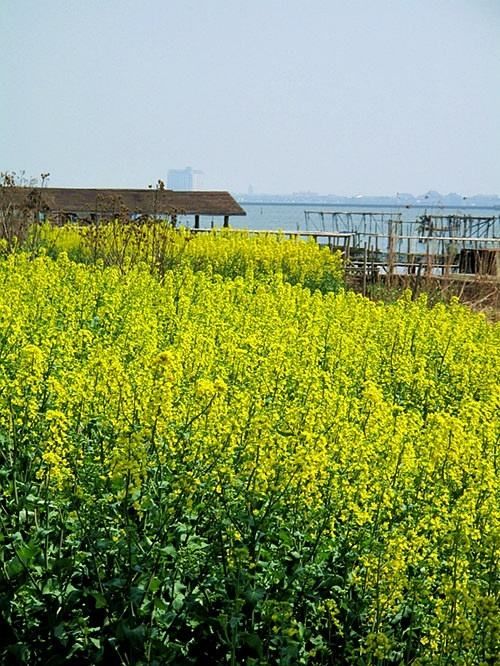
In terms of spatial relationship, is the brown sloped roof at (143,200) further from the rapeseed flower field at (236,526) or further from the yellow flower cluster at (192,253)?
the rapeseed flower field at (236,526)

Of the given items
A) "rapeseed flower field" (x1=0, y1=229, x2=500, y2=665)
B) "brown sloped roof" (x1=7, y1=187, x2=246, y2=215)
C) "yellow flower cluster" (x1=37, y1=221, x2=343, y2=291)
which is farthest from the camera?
"brown sloped roof" (x1=7, y1=187, x2=246, y2=215)

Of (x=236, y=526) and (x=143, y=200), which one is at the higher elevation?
(x=143, y=200)

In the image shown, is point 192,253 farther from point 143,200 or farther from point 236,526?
point 236,526

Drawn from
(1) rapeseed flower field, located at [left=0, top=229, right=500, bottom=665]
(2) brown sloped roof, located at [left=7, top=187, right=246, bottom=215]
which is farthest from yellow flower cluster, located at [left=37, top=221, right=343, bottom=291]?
(1) rapeseed flower field, located at [left=0, top=229, right=500, bottom=665]

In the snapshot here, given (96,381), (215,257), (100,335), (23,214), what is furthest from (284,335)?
(23,214)

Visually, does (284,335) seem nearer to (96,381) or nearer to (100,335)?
(100,335)

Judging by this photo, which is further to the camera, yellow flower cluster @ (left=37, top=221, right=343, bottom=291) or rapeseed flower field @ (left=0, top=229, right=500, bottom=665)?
yellow flower cluster @ (left=37, top=221, right=343, bottom=291)

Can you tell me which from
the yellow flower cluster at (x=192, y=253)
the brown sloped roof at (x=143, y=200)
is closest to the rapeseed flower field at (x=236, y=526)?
the yellow flower cluster at (x=192, y=253)

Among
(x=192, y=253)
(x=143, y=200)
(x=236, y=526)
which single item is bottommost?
(x=236, y=526)

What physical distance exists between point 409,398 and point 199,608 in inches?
79.9

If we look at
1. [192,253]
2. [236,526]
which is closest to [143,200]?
[192,253]

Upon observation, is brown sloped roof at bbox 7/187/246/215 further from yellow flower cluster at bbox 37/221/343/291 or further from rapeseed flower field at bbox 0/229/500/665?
rapeseed flower field at bbox 0/229/500/665

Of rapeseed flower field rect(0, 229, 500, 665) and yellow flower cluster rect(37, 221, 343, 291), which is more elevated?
yellow flower cluster rect(37, 221, 343, 291)

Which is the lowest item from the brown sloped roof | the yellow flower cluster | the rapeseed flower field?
the rapeseed flower field
